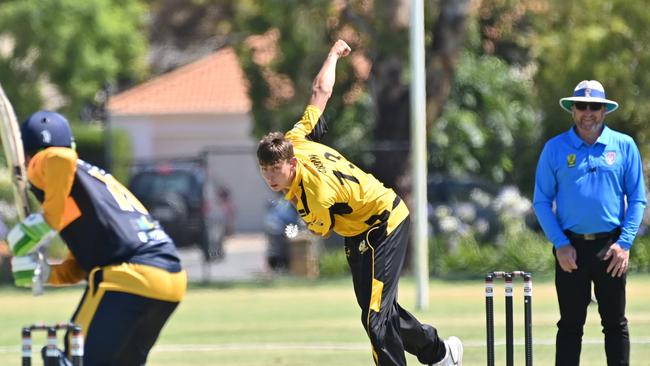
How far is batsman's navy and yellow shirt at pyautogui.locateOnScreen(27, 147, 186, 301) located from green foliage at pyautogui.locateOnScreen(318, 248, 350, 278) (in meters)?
16.7

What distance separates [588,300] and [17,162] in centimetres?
394

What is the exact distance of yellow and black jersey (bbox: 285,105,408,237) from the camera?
8.62 meters

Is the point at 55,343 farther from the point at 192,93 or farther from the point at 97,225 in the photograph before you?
the point at 192,93

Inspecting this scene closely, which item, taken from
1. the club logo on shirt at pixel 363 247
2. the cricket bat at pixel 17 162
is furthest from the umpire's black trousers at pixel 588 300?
the cricket bat at pixel 17 162

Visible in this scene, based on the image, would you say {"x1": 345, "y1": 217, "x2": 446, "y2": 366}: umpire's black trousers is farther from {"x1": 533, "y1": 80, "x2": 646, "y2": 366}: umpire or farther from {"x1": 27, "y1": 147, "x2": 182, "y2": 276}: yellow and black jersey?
{"x1": 27, "y1": 147, "x2": 182, "y2": 276}: yellow and black jersey

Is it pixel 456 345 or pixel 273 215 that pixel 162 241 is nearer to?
pixel 456 345

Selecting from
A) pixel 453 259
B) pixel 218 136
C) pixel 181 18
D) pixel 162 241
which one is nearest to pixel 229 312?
pixel 453 259

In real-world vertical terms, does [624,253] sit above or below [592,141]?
below

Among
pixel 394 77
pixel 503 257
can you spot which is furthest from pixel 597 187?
pixel 394 77

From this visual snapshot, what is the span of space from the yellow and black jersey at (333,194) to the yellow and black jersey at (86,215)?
3.49 feet

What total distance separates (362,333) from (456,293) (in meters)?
5.33

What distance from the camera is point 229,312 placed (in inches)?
743

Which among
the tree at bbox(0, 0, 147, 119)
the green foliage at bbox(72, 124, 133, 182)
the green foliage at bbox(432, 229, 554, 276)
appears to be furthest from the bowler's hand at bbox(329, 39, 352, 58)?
the green foliage at bbox(72, 124, 133, 182)

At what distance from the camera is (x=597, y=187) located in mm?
9672
